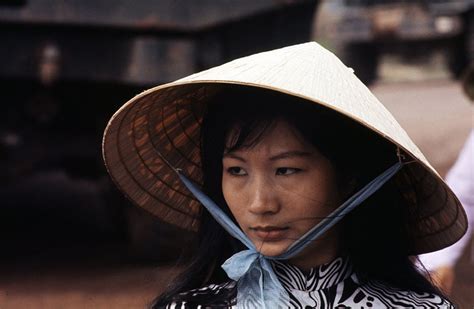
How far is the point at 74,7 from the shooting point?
4.21 metres

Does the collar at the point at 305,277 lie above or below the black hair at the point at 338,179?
below

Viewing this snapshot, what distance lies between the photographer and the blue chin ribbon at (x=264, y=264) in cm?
183

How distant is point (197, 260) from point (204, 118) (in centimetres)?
32

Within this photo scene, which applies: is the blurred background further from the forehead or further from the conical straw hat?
the forehead

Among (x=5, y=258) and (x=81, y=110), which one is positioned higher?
(x=81, y=110)

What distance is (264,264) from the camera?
1857 mm

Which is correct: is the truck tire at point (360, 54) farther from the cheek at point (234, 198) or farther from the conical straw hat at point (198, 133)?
the cheek at point (234, 198)

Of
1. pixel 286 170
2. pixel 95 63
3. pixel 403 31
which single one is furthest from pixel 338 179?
pixel 403 31

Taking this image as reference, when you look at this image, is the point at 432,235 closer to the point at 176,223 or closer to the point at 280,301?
the point at 280,301

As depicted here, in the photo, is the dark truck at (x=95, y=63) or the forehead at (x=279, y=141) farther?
the dark truck at (x=95, y=63)

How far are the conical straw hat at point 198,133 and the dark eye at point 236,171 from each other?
0.56 ft

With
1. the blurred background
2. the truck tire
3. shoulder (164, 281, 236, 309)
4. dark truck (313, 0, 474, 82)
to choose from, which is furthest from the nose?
the truck tire

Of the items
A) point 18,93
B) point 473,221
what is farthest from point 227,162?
point 18,93

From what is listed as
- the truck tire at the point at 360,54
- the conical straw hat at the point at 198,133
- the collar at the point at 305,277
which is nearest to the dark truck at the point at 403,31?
the truck tire at the point at 360,54
